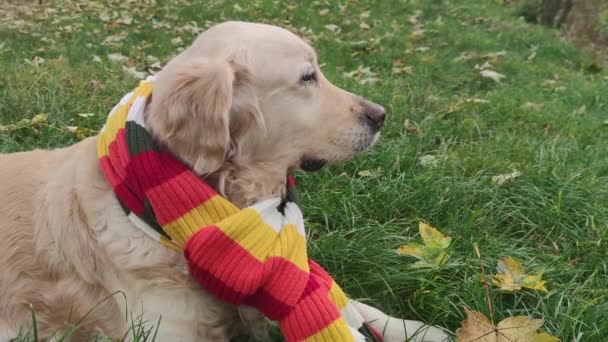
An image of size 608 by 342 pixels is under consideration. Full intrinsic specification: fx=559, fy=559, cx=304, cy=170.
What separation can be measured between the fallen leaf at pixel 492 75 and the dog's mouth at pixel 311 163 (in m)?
4.11

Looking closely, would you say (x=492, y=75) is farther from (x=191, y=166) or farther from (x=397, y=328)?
(x=191, y=166)

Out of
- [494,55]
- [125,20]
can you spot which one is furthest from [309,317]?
[125,20]

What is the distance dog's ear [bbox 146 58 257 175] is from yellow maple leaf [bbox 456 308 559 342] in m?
1.02

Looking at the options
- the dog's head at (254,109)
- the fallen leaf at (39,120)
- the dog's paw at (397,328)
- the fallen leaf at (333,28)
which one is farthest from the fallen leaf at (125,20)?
the dog's paw at (397,328)

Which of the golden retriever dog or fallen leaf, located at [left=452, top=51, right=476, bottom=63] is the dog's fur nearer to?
the golden retriever dog

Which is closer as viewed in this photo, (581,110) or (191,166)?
(191,166)

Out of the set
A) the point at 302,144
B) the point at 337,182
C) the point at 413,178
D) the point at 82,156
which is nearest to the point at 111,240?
the point at 82,156

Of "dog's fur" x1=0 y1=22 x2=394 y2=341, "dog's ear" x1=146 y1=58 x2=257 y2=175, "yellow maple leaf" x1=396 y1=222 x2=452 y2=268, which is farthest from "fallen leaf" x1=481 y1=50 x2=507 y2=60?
"dog's ear" x1=146 y1=58 x2=257 y2=175

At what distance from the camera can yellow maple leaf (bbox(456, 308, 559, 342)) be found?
6.22 feet

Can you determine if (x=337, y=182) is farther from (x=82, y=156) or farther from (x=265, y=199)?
(x=82, y=156)

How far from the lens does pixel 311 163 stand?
7.08 ft

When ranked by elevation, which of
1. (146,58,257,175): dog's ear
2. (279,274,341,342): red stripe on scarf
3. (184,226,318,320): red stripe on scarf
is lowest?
(279,274,341,342): red stripe on scarf

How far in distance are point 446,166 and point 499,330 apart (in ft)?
4.35

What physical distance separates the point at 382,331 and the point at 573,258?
102 centimetres
